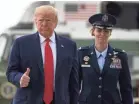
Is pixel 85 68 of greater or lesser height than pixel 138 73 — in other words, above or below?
above

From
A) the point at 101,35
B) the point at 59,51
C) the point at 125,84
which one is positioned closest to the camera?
the point at 59,51

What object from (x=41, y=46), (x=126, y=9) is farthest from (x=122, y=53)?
(x=126, y=9)

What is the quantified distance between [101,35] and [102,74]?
339mm

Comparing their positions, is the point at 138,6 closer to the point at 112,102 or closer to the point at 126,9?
the point at 126,9

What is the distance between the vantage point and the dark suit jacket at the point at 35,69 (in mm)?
3754

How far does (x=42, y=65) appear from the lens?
12.4ft

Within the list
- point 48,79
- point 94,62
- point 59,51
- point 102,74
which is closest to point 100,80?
point 102,74

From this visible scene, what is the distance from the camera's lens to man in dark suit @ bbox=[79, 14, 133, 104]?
15.1ft

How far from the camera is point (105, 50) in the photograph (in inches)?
183

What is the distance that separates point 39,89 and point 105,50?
1084 millimetres

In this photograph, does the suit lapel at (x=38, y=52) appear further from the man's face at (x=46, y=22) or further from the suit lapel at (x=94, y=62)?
the suit lapel at (x=94, y=62)

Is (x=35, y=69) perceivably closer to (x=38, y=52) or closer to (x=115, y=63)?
(x=38, y=52)

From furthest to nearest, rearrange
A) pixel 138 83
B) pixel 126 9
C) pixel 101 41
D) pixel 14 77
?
pixel 126 9 < pixel 138 83 < pixel 101 41 < pixel 14 77

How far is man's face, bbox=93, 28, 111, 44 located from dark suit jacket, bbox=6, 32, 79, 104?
0.66 metres
